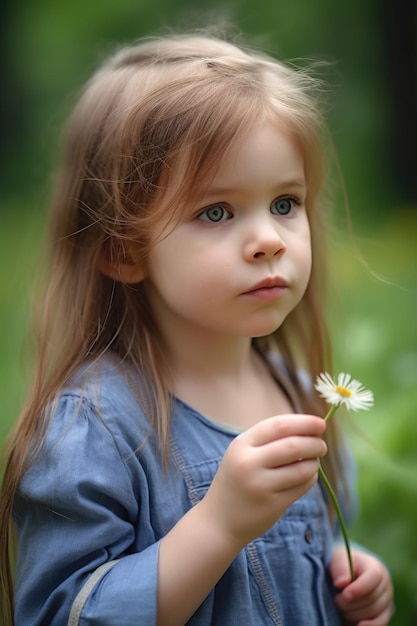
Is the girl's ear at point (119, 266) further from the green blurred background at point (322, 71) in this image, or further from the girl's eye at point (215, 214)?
the green blurred background at point (322, 71)

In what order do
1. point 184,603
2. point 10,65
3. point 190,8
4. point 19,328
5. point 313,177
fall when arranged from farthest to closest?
point 10,65
point 190,8
point 19,328
point 313,177
point 184,603

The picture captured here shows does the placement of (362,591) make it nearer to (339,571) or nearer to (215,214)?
(339,571)

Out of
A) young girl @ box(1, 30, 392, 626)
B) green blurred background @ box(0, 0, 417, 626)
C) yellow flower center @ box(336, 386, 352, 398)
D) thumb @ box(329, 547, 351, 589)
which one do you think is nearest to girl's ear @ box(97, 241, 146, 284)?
young girl @ box(1, 30, 392, 626)

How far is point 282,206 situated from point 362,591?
654mm

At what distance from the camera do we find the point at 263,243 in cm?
112

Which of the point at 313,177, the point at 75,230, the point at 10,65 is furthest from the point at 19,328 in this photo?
the point at 10,65

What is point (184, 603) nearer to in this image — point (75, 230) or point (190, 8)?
point (75, 230)

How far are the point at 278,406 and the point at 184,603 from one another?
0.42 m

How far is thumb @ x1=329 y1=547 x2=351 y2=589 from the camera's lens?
1335mm

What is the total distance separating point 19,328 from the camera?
2.85 metres

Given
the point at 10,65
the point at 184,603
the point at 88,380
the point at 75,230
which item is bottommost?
the point at 184,603

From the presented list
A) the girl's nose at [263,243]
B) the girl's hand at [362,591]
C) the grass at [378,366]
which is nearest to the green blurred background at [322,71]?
the grass at [378,366]

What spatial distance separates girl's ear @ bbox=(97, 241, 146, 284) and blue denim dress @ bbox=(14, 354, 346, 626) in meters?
0.14

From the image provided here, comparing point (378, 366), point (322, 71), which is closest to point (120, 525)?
point (378, 366)
